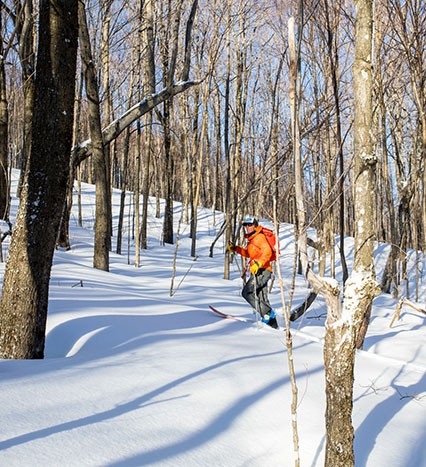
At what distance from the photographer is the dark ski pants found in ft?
20.2

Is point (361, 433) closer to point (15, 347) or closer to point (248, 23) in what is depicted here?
point (15, 347)

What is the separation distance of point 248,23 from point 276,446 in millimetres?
13645

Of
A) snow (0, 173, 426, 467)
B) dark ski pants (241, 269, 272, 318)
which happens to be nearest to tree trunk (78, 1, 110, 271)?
snow (0, 173, 426, 467)

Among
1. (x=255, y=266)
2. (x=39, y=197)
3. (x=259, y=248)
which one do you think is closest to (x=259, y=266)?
(x=255, y=266)

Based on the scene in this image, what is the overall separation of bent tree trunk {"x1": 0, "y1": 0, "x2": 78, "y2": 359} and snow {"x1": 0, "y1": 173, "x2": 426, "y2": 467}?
14.6 inches

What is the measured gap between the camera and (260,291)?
21.2 ft

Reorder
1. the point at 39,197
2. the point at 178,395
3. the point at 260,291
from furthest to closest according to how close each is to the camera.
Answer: the point at 260,291, the point at 39,197, the point at 178,395

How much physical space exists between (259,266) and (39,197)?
11.7 feet

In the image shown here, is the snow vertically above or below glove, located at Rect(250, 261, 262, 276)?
below

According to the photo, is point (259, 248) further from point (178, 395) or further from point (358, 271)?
point (358, 271)

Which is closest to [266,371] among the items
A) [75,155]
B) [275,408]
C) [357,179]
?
[275,408]

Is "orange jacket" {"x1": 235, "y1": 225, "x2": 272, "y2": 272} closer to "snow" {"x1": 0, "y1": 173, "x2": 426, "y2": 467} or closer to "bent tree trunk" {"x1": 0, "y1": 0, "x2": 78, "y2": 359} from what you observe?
"snow" {"x1": 0, "y1": 173, "x2": 426, "y2": 467}

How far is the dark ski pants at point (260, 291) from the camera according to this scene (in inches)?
242

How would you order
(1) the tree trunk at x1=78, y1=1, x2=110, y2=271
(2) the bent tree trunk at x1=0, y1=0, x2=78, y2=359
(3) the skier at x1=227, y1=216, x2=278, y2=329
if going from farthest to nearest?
(1) the tree trunk at x1=78, y1=1, x2=110, y2=271
(3) the skier at x1=227, y1=216, x2=278, y2=329
(2) the bent tree trunk at x1=0, y1=0, x2=78, y2=359
